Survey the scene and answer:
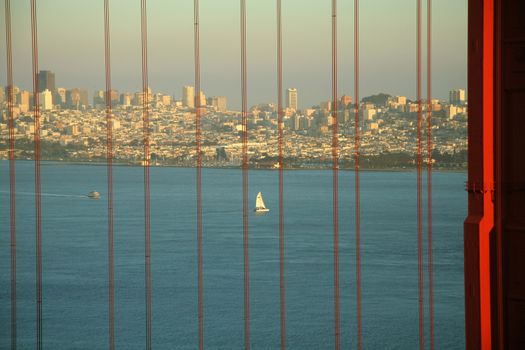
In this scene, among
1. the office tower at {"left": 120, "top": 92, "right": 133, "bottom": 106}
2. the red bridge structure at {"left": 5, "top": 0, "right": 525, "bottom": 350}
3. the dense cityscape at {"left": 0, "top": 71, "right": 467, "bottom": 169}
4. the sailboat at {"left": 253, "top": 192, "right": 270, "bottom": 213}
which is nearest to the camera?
the red bridge structure at {"left": 5, "top": 0, "right": 525, "bottom": 350}

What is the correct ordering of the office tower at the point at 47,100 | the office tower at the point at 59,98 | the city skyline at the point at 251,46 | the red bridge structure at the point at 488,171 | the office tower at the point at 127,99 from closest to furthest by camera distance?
the red bridge structure at the point at 488,171 < the office tower at the point at 47,100 < the office tower at the point at 59,98 < the office tower at the point at 127,99 < the city skyline at the point at 251,46

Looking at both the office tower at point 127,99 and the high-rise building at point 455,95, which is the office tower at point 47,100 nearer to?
the high-rise building at point 455,95

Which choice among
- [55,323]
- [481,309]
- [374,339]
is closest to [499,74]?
[481,309]

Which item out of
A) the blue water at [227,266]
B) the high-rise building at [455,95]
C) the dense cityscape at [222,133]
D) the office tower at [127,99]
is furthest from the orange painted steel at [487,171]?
the office tower at [127,99]

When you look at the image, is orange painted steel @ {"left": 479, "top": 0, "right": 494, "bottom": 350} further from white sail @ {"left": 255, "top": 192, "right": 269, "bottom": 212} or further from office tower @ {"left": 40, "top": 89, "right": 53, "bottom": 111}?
white sail @ {"left": 255, "top": 192, "right": 269, "bottom": 212}

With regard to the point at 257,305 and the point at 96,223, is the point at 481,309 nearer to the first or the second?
the point at 257,305

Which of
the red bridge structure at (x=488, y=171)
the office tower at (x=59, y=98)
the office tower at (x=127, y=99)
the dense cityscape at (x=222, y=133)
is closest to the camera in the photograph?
the red bridge structure at (x=488, y=171)

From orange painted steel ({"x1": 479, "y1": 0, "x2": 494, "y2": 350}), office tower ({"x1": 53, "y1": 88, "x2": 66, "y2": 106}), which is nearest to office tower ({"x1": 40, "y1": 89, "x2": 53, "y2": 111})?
orange painted steel ({"x1": 479, "y1": 0, "x2": 494, "y2": 350})

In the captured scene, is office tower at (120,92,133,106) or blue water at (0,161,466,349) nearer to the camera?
blue water at (0,161,466,349)
